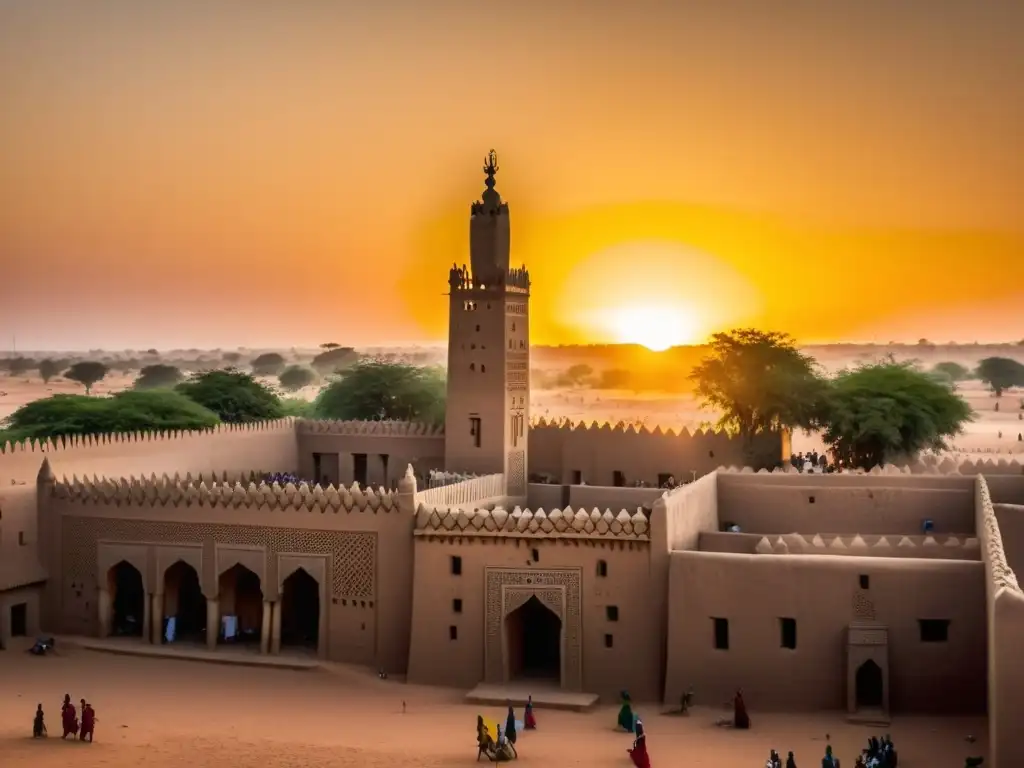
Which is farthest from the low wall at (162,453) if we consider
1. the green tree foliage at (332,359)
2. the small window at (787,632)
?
the green tree foliage at (332,359)

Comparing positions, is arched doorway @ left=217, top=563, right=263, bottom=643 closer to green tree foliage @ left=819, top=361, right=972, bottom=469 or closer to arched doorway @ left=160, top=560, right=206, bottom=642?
arched doorway @ left=160, top=560, right=206, bottom=642

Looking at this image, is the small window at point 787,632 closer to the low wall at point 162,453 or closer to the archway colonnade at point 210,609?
the archway colonnade at point 210,609

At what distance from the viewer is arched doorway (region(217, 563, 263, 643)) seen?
107 ft

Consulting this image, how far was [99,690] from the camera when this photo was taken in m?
29.3

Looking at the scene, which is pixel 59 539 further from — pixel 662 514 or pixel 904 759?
pixel 904 759

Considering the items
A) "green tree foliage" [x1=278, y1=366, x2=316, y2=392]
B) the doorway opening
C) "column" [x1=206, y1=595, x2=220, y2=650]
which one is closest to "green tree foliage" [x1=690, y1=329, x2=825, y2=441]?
the doorway opening

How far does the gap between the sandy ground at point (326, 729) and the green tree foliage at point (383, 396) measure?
114 ft

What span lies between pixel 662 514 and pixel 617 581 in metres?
1.57

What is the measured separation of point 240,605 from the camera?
110 ft

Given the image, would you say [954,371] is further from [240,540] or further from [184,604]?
[240,540]

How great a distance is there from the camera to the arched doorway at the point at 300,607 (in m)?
33.4

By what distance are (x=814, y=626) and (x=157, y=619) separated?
13999 millimetres

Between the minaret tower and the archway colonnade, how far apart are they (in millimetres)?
6716

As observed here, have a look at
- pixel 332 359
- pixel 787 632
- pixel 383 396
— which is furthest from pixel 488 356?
pixel 332 359
